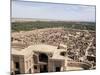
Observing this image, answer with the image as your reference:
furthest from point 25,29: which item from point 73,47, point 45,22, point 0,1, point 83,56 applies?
point 83,56

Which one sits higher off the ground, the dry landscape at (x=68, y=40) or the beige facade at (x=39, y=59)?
the dry landscape at (x=68, y=40)

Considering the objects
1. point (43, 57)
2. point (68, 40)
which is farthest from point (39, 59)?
point (68, 40)

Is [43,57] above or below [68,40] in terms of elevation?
below

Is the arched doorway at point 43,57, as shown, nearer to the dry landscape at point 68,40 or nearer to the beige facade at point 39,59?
the beige facade at point 39,59

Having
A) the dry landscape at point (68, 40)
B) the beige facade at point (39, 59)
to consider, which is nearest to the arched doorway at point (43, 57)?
the beige facade at point (39, 59)

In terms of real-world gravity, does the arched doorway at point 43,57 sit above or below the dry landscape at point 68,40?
below

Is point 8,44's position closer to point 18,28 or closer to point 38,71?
point 18,28

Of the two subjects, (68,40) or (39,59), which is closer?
(39,59)

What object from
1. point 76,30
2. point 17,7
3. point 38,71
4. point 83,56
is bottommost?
point 38,71

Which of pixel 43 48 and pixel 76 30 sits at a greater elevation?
pixel 76 30

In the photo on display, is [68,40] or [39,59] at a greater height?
[68,40]

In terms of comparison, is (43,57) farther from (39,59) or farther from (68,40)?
(68,40)
